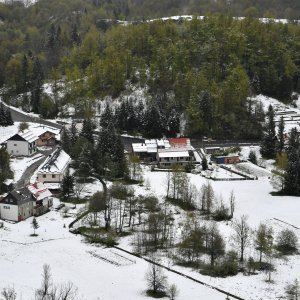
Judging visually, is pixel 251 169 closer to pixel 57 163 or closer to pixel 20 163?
pixel 57 163

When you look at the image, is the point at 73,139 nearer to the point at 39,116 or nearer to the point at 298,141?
the point at 39,116

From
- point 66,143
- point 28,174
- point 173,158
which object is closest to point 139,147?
point 173,158

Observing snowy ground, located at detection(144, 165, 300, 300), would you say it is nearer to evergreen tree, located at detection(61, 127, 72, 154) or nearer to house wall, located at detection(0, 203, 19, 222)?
evergreen tree, located at detection(61, 127, 72, 154)

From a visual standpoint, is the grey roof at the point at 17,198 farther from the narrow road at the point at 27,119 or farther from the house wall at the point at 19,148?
the narrow road at the point at 27,119

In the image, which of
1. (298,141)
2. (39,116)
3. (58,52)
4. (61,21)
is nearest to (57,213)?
(298,141)

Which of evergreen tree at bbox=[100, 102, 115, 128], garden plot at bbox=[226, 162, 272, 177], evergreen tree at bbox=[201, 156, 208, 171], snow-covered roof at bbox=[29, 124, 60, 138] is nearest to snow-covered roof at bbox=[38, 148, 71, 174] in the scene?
snow-covered roof at bbox=[29, 124, 60, 138]

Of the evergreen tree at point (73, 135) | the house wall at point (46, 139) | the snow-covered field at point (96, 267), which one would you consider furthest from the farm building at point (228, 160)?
the house wall at point (46, 139)
